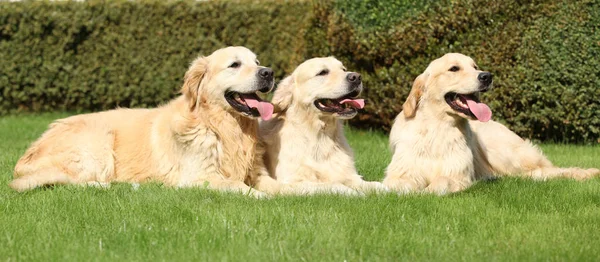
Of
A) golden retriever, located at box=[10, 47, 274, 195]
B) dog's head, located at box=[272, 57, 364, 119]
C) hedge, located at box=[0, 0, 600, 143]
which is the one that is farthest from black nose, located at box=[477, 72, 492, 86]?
hedge, located at box=[0, 0, 600, 143]

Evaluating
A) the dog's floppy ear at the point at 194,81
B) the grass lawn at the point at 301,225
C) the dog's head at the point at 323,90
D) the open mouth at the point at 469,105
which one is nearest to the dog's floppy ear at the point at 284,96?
the dog's head at the point at 323,90

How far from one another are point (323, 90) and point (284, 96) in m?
0.39

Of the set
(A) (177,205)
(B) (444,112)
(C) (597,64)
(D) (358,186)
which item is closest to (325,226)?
(A) (177,205)

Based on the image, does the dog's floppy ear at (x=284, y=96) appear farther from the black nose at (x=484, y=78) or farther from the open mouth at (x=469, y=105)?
the black nose at (x=484, y=78)

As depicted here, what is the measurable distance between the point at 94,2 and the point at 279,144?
8.01 m

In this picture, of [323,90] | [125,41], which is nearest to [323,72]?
[323,90]

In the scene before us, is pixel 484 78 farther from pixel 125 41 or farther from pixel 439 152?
pixel 125 41

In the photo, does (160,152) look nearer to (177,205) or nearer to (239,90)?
(239,90)

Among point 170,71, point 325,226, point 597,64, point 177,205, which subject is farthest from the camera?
point 170,71

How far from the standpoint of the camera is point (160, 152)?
26.1 feet

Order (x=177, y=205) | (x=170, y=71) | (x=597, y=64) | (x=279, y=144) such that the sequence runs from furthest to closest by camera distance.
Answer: (x=170, y=71)
(x=597, y=64)
(x=279, y=144)
(x=177, y=205)

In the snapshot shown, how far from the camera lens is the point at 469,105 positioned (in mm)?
7727

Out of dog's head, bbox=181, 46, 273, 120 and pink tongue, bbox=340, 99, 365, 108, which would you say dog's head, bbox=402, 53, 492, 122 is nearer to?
pink tongue, bbox=340, 99, 365, 108

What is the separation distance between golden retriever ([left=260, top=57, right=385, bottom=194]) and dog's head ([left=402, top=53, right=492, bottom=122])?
538 millimetres
